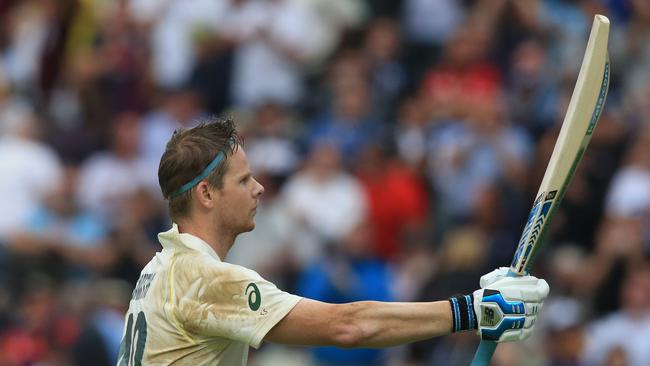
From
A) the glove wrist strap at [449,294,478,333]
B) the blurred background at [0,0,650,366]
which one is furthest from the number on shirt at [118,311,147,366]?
the blurred background at [0,0,650,366]

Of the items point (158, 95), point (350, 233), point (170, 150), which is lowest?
point (170, 150)

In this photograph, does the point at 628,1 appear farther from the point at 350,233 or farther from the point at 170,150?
the point at 170,150

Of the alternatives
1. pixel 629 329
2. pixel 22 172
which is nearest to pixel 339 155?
pixel 22 172

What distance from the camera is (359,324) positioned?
5.90m

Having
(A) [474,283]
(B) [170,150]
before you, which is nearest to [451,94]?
(A) [474,283]

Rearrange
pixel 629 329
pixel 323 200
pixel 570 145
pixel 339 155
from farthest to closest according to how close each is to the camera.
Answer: pixel 339 155, pixel 323 200, pixel 629 329, pixel 570 145

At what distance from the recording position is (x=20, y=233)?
43.8 feet

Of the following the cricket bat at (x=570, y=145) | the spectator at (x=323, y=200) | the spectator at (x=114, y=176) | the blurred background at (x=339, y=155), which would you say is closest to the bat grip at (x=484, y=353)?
the cricket bat at (x=570, y=145)

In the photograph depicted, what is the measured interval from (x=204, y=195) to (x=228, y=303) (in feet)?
1.72

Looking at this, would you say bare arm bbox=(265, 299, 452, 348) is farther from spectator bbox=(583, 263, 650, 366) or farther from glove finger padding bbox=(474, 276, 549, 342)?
spectator bbox=(583, 263, 650, 366)

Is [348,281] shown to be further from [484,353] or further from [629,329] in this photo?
[484,353]

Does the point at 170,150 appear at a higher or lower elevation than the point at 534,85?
lower

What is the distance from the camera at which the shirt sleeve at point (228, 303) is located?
588 centimetres

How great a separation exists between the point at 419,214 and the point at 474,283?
1.76 meters
